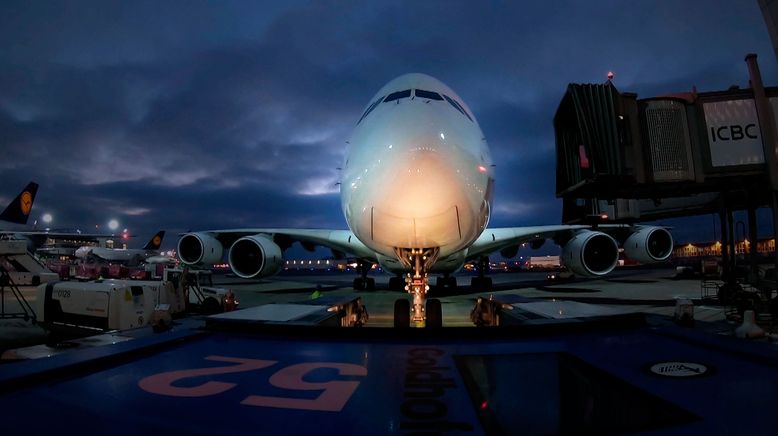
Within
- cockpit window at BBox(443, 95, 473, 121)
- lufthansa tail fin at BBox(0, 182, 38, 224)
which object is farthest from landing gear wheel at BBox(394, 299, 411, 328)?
lufthansa tail fin at BBox(0, 182, 38, 224)

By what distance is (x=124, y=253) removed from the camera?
4831 cm

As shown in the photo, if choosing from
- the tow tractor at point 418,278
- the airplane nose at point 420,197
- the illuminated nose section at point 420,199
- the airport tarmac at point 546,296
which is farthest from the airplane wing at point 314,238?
the airplane nose at point 420,197

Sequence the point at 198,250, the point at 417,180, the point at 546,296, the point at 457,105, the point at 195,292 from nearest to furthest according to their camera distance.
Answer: the point at 417,180 → the point at 457,105 → the point at 195,292 → the point at 198,250 → the point at 546,296

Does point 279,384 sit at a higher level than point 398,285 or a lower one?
higher

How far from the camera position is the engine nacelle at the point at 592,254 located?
484 inches

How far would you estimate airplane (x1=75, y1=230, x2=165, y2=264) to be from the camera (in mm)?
46812

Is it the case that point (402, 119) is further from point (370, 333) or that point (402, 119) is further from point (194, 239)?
point (194, 239)

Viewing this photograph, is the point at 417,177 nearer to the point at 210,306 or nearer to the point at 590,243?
the point at 210,306

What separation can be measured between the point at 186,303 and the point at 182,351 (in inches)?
307

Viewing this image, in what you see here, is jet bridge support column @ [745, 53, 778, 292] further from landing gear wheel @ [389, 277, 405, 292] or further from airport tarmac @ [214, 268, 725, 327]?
landing gear wheel @ [389, 277, 405, 292]

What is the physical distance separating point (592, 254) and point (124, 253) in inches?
2012

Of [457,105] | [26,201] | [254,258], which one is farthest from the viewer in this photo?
[26,201]

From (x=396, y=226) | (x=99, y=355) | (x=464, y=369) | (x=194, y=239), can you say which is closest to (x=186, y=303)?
(x=194, y=239)

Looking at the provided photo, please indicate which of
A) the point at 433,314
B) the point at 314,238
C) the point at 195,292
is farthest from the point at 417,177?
the point at 314,238
